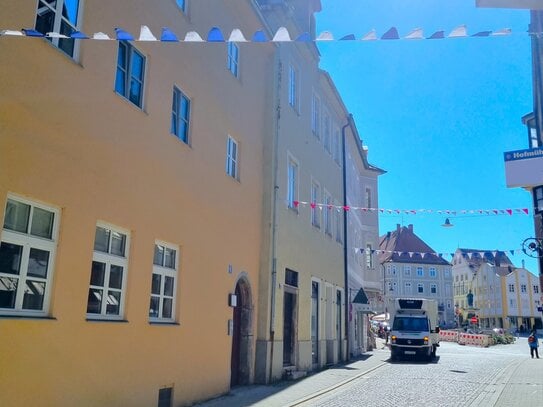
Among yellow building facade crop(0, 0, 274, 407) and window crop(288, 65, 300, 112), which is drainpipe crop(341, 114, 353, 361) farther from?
yellow building facade crop(0, 0, 274, 407)

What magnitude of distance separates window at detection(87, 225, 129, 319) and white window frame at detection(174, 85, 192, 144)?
106 inches

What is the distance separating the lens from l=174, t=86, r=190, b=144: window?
34.7ft

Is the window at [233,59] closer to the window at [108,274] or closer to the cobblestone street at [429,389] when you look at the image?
the window at [108,274]

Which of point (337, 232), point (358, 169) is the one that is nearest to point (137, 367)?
point (337, 232)

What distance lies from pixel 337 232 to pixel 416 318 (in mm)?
6761

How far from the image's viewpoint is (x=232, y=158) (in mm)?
13641

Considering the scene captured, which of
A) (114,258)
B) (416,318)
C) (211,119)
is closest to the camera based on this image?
(114,258)

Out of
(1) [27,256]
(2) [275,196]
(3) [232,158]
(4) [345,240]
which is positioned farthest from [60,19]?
(4) [345,240]

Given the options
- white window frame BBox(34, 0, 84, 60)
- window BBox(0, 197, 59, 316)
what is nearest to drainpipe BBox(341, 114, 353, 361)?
window BBox(0, 197, 59, 316)

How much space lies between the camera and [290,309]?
17000 mm

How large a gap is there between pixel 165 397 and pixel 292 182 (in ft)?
32.0

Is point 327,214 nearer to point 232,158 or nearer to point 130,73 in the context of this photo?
point 232,158

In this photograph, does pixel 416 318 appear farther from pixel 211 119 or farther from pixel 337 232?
pixel 211 119

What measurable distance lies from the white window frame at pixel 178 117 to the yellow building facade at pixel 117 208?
4 cm
